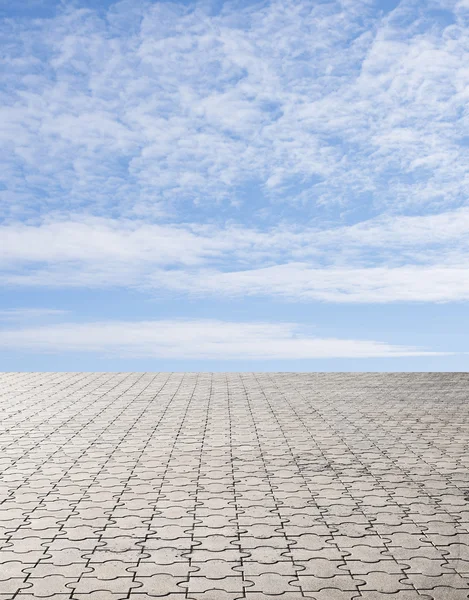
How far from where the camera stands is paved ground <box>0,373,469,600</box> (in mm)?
3785

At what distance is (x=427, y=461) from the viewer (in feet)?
21.9

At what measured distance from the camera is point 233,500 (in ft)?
17.4

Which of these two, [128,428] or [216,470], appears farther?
[128,428]

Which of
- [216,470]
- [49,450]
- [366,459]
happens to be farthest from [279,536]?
[49,450]

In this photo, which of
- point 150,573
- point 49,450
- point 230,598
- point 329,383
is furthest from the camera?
point 329,383

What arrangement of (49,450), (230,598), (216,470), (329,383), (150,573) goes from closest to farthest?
(230,598) < (150,573) < (216,470) < (49,450) < (329,383)

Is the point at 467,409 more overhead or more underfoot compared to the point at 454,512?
more overhead

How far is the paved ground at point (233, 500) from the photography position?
379 centimetres

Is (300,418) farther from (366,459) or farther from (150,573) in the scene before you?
(150,573)

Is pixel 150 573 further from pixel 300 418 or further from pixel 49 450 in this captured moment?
pixel 300 418

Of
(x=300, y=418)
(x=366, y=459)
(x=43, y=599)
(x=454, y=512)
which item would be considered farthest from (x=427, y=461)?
(x=43, y=599)

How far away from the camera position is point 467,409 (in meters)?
10.0

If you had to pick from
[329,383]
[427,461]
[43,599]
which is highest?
[329,383]

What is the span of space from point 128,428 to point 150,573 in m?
4.52
